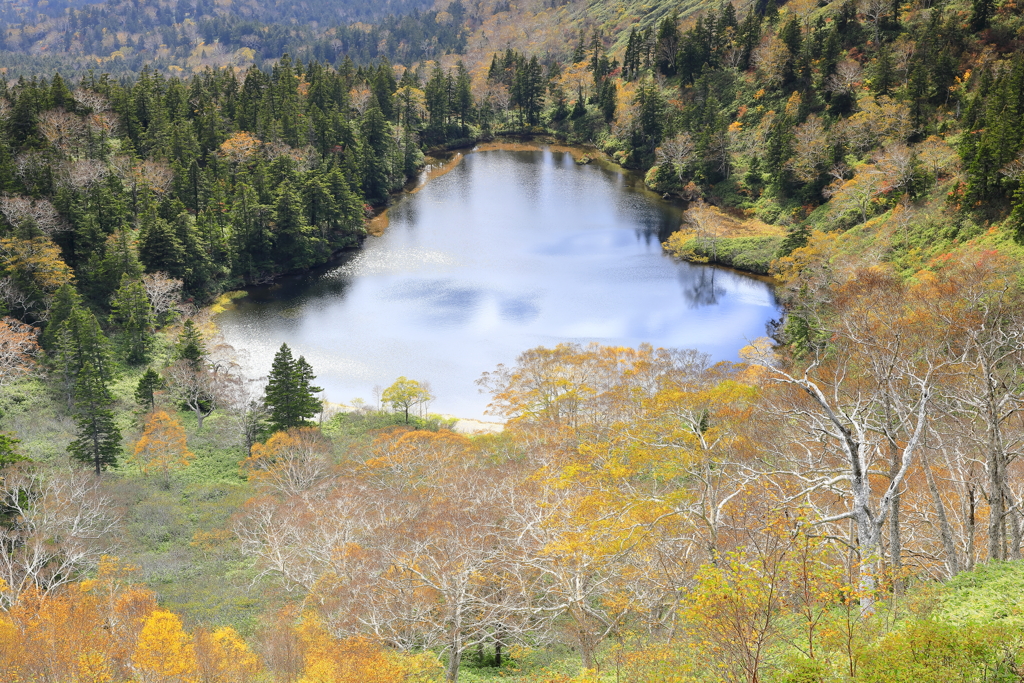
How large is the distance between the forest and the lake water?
259 centimetres

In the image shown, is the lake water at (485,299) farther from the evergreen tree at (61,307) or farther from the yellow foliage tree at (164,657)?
the yellow foliage tree at (164,657)

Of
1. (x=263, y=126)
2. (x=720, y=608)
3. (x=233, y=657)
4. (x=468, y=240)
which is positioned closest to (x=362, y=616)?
(x=233, y=657)

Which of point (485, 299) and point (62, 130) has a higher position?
point (62, 130)

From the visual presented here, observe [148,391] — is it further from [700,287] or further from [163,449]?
[700,287]

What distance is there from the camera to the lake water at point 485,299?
4738 cm

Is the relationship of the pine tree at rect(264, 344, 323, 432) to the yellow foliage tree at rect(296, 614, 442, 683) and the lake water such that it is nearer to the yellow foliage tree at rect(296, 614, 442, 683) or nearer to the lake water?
the lake water

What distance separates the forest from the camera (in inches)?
643

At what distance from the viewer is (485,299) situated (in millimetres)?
55531

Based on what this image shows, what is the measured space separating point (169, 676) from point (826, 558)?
59.7 feet

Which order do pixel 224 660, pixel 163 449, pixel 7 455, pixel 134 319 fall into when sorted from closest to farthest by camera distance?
1. pixel 224 660
2. pixel 7 455
3. pixel 163 449
4. pixel 134 319

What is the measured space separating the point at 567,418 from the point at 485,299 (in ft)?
68.9

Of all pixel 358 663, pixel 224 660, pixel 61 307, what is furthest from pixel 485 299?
pixel 358 663

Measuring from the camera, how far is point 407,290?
58.2 metres

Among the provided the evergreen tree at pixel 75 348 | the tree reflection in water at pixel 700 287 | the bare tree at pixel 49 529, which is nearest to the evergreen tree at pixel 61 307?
the evergreen tree at pixel 75 348
